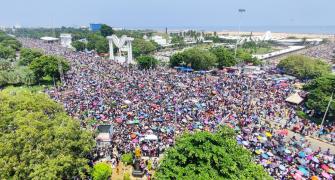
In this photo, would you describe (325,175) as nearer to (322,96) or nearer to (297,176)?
(297,176)

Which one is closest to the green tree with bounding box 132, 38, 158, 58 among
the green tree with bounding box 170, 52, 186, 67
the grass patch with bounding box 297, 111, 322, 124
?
the green tree with bounding box 170, 52, 186, 67

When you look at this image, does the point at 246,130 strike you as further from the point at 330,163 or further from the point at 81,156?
the point at 81,156

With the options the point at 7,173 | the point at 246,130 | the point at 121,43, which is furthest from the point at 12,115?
the point at 121,43

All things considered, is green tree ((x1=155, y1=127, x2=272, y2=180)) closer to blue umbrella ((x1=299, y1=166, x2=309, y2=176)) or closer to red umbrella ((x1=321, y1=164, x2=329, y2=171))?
blue umbrella ((x1=299, y1=166, x2=309, y2=176))

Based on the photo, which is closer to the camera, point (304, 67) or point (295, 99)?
point (295, 99)

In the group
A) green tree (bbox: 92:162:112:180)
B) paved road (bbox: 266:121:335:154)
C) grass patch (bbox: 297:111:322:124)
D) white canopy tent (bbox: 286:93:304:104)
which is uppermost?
white canopy tent (bbox: 286:93:304:104)

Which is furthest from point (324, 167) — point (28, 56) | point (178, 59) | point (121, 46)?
point (28, 56)
